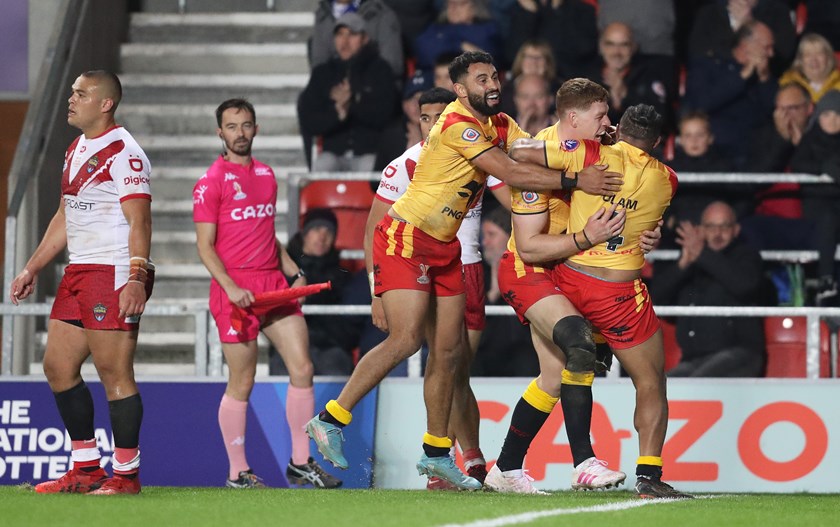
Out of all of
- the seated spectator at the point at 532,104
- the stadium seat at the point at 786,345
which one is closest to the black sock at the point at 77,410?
the seated spectator at the point at 532,104

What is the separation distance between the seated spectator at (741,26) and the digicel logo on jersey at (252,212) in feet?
15.8

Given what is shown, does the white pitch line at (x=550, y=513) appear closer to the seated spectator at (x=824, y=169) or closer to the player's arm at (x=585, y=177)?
the player's arm at (x=585, y=177)

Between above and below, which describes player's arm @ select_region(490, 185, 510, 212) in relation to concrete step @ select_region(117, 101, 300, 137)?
below

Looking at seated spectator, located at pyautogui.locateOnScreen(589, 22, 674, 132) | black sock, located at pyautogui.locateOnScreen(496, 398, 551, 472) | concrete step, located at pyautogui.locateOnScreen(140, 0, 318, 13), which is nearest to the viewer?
black sock, located at pyautogui.locateOnScreen(496, 398, 551, 472)

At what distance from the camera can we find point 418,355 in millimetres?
9883

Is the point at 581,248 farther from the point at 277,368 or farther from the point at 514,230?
the point at 277,368

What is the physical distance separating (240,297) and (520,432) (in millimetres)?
1985

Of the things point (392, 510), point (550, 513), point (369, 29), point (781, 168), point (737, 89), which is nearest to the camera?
point (550, 513)

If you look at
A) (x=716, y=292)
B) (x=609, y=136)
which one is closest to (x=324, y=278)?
(x=716, y=292)

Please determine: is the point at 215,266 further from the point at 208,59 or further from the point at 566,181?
the point at 208,59

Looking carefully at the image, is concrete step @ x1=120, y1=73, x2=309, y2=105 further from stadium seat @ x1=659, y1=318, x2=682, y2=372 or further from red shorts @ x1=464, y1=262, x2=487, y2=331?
red shorts @ x1=464, y1=262, x2=487, y2=331

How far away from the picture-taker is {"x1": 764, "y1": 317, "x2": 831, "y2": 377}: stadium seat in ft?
34.6

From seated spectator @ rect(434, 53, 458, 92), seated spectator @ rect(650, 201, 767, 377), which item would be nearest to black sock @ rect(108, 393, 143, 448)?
seated spectator @ rect(650, 201, 767, 377)

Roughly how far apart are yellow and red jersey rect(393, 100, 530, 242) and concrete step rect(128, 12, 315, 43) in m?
6.76
